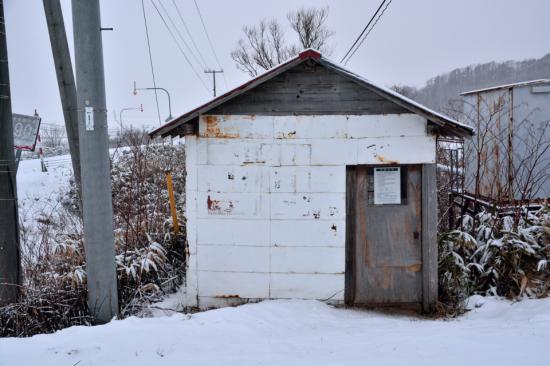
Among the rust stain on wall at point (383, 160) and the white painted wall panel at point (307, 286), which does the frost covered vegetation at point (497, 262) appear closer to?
the white painted wall panel at point (307, 286)

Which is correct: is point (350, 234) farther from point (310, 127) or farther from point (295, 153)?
point (310, 127)

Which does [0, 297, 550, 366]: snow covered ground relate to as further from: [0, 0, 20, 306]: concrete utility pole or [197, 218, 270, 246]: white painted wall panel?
[0, 0, 20, 306]: concrete utility pole

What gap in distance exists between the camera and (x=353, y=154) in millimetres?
5918

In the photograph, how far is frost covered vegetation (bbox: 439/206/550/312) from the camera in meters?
6.45

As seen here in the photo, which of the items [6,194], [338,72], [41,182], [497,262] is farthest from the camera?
[41,182]

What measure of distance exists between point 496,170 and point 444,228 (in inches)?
61.8

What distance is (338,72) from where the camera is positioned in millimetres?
5777

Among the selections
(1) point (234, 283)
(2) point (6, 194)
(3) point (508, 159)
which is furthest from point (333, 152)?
(3) point (508, 159)

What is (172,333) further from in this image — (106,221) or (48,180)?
(48,180)

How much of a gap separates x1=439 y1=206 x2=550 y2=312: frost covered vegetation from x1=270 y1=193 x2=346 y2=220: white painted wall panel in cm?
207

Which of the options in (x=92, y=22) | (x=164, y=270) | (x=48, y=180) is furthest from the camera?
(x=48, y=180)

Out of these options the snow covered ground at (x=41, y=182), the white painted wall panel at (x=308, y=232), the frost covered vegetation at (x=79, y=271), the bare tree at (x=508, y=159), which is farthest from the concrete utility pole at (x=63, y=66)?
the snow covered ground at (x=41, y=182)

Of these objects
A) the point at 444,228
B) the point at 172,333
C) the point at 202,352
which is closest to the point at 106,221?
the point at 172,333

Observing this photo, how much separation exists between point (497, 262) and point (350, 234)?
8.39 feet
